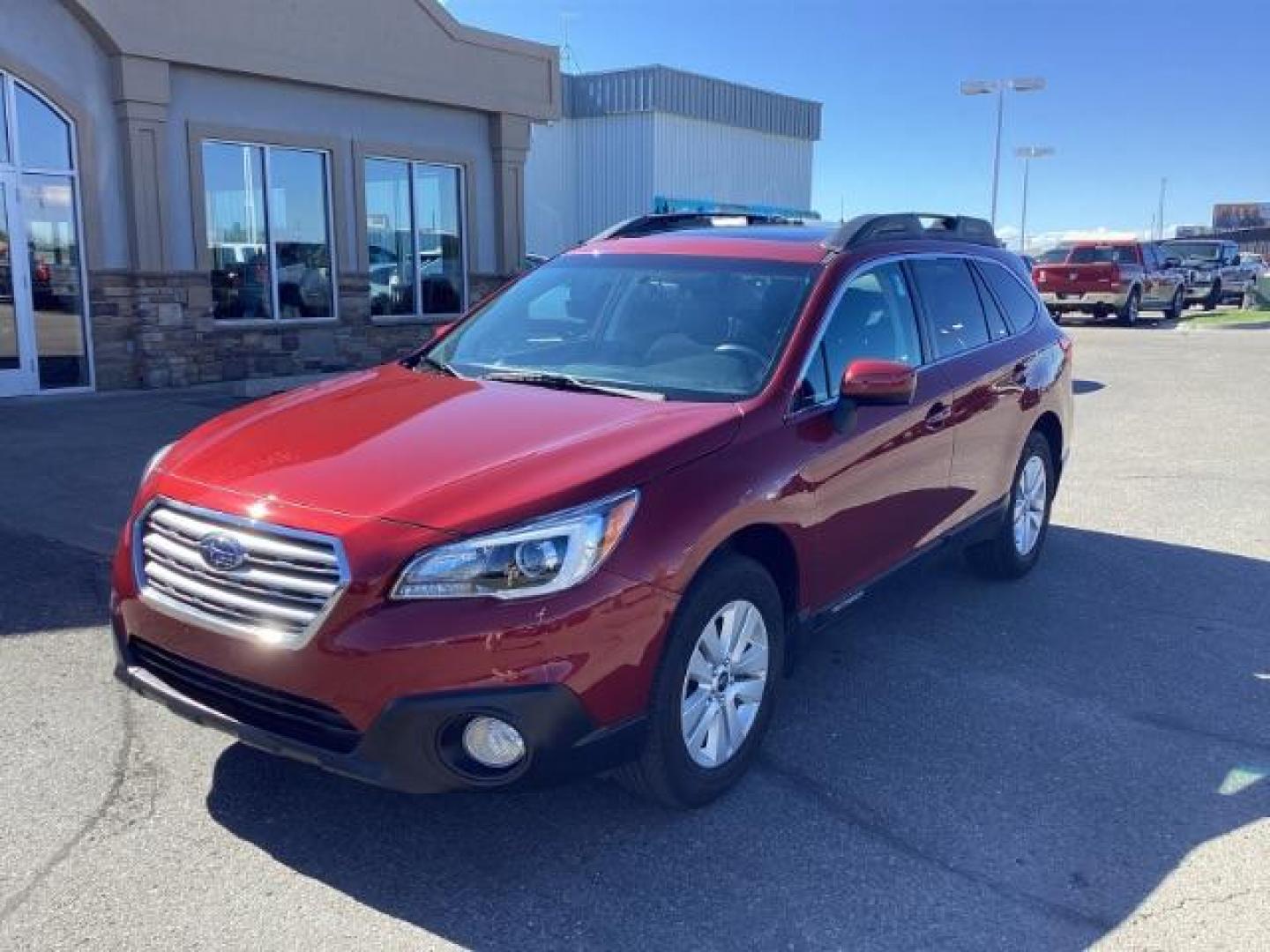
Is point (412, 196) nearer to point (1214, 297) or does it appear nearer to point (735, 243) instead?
point (735, 243)

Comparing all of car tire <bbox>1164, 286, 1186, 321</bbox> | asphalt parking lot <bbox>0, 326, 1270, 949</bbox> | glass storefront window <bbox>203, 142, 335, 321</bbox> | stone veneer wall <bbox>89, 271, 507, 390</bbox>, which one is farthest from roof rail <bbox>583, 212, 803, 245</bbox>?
car tire <bbox>1164, 286, 1186, 321</bbox>

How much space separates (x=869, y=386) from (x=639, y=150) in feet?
96.4

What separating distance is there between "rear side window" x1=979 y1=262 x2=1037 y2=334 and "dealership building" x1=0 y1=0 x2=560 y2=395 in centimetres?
979

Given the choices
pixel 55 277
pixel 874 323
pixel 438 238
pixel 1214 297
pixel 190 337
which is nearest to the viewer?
pixel 874 323

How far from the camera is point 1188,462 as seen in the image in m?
9.52

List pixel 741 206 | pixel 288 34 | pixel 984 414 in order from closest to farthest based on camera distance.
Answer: pixel 984 414
pixel 288 34
pixel 741 206

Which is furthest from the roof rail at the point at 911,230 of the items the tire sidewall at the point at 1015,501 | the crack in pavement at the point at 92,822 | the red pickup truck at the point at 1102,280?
the red pickup truck at the point at 1102,280

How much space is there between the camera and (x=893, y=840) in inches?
137

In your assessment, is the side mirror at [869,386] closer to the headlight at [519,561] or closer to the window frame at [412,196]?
the headlight at [519,561]

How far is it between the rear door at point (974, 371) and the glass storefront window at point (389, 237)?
11.0 m

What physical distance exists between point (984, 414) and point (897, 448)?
104 centimetres

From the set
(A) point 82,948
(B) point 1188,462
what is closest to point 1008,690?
(A) point 82,948

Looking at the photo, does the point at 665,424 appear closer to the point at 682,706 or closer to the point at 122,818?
the point at 682,706

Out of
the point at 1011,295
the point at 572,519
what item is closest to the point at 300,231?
the point at 1011,295
